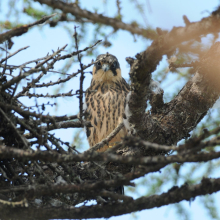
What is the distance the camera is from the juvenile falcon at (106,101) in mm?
3951

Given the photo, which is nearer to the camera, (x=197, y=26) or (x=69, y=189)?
(x=197, y=26)

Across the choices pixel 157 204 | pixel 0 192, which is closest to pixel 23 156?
pixel 0 192

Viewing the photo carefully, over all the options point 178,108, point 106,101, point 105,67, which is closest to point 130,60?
point 178,108

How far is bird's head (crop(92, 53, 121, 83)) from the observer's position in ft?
14.4

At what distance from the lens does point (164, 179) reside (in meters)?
3.94

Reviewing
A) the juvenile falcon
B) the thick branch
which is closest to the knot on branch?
the thick branch

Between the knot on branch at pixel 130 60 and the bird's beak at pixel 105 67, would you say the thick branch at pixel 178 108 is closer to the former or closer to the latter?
the knot on branch at pixel 130 60

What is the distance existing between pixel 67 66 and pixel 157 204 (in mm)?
2438

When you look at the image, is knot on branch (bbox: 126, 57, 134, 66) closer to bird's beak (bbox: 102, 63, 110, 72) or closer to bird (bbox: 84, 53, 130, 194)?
bird (bbox: 84, 53, 130, 194)

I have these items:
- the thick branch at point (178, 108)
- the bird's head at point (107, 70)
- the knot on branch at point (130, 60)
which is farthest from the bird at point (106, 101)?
the knot on branch at point (130, 60)

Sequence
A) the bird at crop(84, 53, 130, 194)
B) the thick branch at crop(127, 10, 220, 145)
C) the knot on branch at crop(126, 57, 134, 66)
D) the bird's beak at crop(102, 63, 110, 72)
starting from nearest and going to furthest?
1. the knot on branch at crop(126, 57, 134, 66)
2. the thick branch at crop(127, 10, 220, 145)
3. the bird at crop(84, 53, 130, 194)
4. the bird's beak at crop(102, 63, 110, 72)

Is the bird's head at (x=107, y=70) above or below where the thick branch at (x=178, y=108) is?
above

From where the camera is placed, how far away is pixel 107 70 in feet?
14.3

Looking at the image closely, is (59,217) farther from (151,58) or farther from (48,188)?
(151,58)
